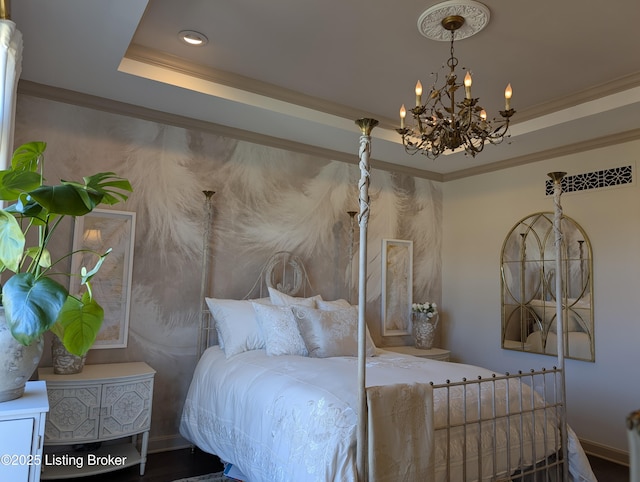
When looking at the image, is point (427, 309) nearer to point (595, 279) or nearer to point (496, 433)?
point (595, 279)

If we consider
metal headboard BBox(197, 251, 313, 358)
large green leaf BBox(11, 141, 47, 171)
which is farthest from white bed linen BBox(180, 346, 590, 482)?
large green leaf BBox(11, 141, 47, 171)

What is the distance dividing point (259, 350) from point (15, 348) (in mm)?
1814

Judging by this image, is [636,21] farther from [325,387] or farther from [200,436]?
[200,436]

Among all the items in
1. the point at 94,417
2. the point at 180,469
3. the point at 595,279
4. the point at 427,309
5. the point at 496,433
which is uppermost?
the point at 595,279

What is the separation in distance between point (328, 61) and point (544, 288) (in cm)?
285

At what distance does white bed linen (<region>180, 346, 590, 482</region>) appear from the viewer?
2.05 metres

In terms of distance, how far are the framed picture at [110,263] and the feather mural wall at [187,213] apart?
7 cm

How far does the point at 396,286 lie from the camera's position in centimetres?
496

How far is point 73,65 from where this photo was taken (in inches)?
116

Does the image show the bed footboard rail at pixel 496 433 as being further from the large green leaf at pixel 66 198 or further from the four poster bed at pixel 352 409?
the large green leaf at pixel 66 198

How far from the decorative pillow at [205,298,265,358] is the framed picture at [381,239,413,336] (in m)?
1.78

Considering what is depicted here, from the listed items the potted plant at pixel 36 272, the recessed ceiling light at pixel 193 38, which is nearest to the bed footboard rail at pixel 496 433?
the potted plant at pixel 36 272

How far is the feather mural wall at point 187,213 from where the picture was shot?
3416mm

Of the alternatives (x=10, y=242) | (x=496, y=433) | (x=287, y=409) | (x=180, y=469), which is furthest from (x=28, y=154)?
(x=496, y=433)
